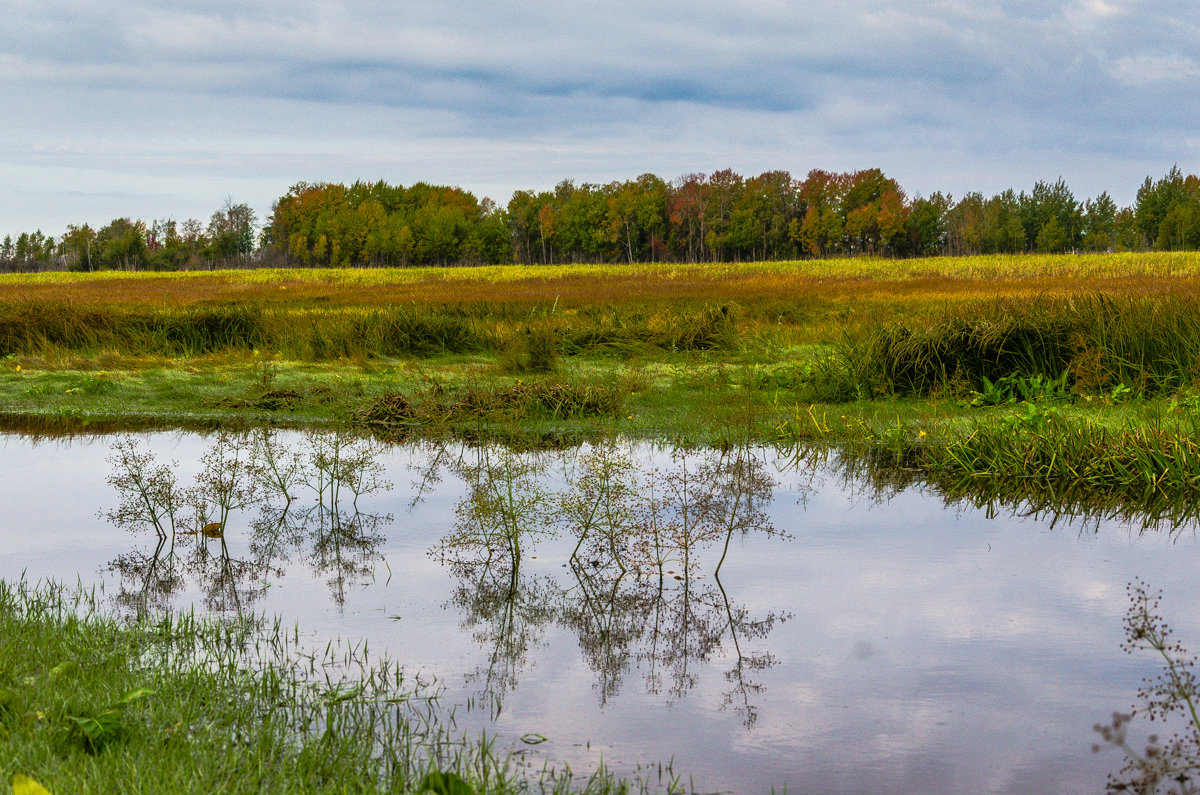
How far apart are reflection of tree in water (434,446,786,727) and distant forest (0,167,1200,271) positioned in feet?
306

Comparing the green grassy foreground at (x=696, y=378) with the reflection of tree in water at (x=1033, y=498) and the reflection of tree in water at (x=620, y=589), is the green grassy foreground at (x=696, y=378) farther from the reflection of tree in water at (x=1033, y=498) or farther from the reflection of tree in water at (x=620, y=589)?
the reflection of tree in water at (x=620, y=589)

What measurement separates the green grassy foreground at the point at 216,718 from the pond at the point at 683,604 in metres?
0.26

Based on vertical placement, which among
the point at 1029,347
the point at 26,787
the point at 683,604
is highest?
the point at 1029,347

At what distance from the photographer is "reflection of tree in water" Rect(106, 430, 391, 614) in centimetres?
615

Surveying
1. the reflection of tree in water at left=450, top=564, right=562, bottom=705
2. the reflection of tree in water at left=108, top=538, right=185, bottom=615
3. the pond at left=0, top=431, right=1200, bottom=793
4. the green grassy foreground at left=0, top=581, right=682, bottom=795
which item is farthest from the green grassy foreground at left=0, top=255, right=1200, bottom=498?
the green grassy foreground at left=0, top=581, right=682, bottom=795

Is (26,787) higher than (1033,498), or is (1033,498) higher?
(26,787)

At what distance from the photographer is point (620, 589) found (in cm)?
602

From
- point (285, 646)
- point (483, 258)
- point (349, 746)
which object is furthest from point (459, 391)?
point (483, 258)

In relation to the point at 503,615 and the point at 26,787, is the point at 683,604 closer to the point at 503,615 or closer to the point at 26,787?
the point at 503,615

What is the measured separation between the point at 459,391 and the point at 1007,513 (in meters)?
8.34

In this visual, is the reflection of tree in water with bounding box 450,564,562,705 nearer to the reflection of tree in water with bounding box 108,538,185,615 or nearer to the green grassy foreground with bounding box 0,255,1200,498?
the reflection of tree in water with bounding box 108,538,185,615

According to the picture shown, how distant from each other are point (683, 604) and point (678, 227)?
337ft

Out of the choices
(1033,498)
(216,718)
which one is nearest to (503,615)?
(216,718)

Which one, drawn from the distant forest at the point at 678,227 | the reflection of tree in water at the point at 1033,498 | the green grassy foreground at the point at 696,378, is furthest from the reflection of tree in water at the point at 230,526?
the distant forest at the point at 678,227
